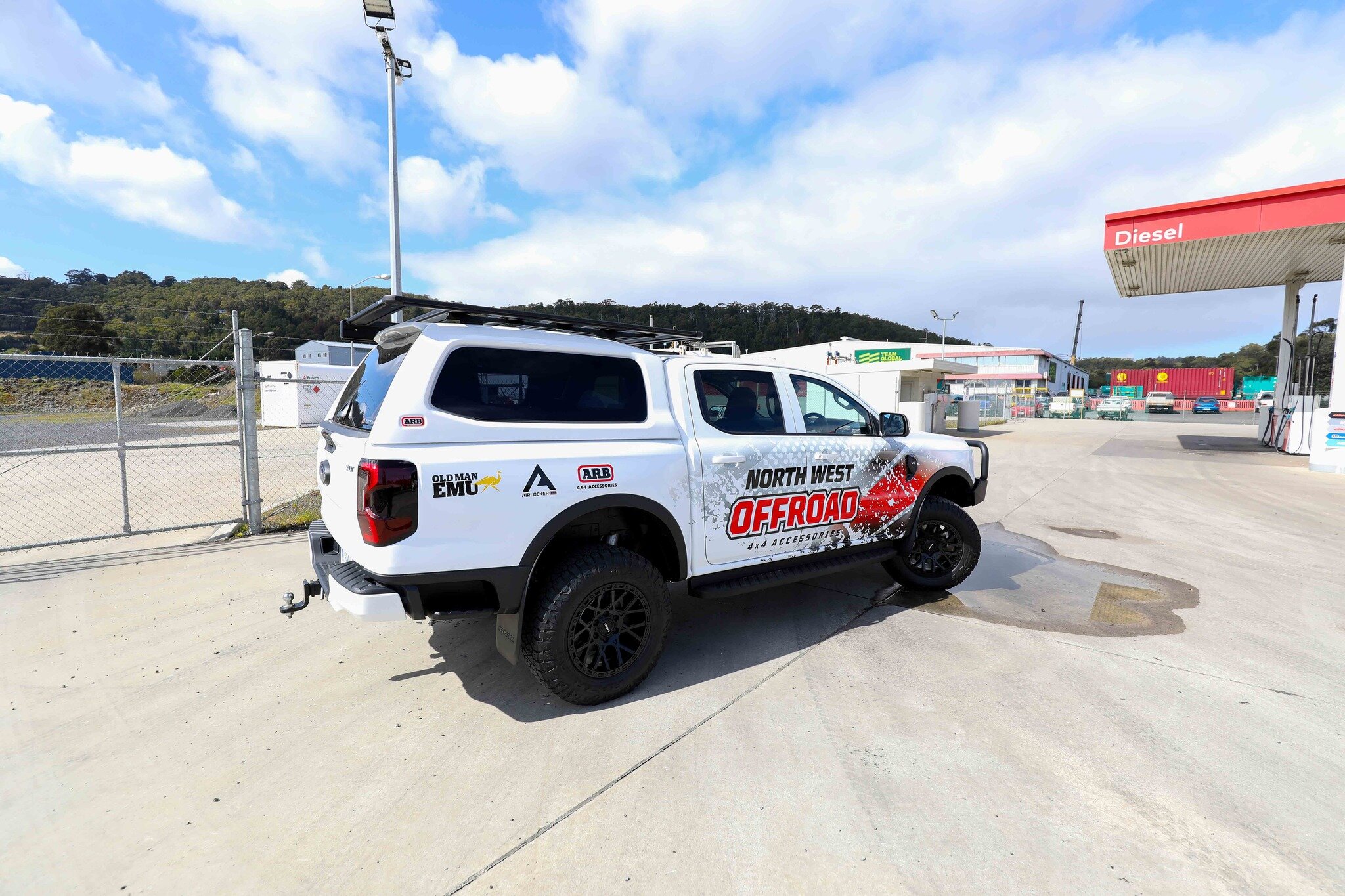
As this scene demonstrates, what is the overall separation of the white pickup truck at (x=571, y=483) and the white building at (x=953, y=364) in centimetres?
526

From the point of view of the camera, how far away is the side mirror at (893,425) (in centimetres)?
466

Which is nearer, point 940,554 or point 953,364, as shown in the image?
point 940,554

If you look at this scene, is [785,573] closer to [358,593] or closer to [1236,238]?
[358,593]

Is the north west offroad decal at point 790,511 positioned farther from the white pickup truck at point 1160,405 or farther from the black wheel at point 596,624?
the white pickup truck at point 1160,405

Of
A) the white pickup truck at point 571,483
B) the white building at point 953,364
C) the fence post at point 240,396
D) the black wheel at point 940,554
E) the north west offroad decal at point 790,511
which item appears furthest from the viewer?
the white building at point 953,364

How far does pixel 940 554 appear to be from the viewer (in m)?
5.11

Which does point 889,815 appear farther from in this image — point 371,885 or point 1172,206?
point 1172,206

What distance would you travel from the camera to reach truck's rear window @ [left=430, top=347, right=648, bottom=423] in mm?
2926

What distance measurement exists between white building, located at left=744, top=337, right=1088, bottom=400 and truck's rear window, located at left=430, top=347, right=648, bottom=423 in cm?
597

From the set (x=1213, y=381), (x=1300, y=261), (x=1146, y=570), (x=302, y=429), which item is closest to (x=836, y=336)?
(x=1213, y=381)

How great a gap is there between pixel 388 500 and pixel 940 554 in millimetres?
4349

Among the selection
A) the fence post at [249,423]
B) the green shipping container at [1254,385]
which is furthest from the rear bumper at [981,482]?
the green shipping container at [1254,385]

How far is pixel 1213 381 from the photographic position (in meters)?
73.7

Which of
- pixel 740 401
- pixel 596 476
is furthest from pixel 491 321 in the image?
pixel 740 401
